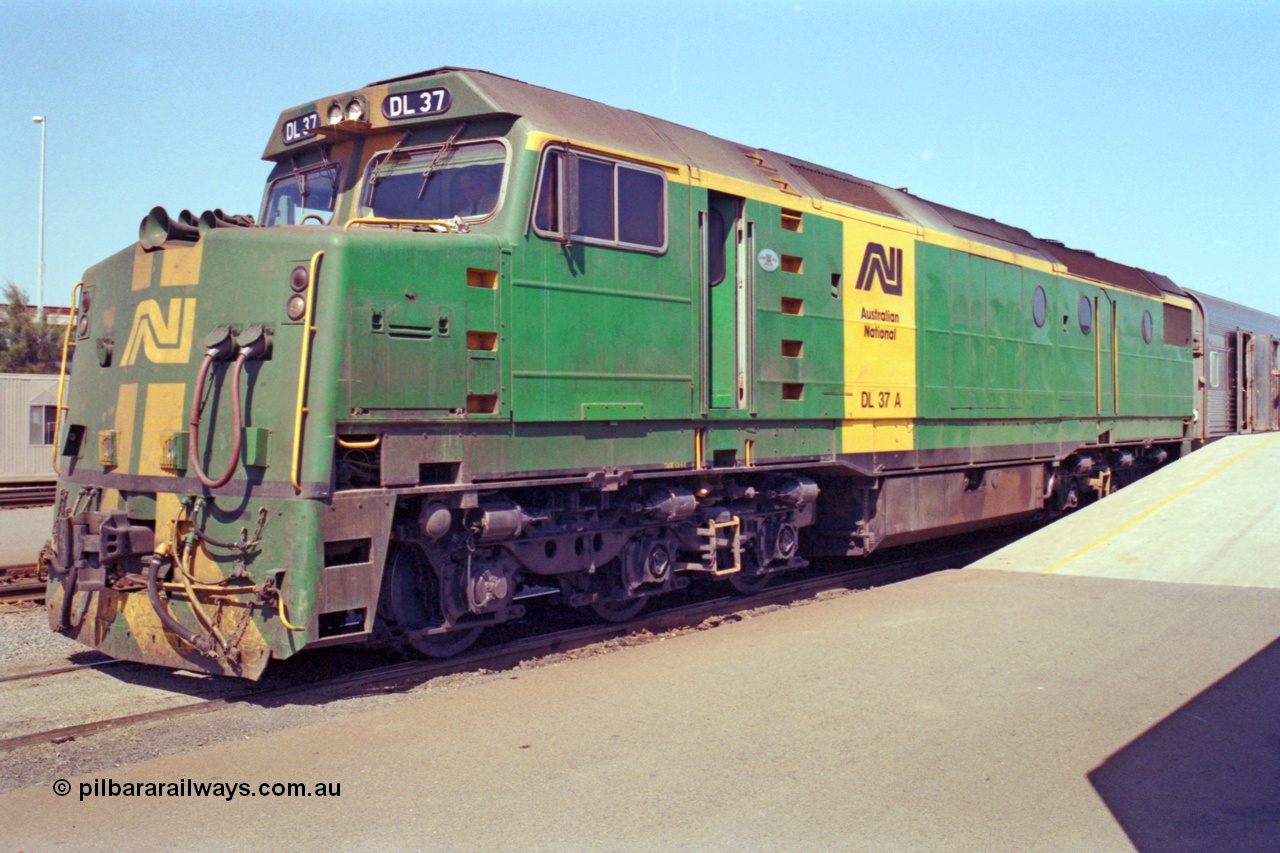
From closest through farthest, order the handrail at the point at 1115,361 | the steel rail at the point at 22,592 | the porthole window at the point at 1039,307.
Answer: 1. the steel rail at the point at 22,592
2. the porthole window at the point at 1039,307
3. the handrail at the point at 1115,361

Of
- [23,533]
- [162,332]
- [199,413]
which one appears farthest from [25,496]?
[199,413]

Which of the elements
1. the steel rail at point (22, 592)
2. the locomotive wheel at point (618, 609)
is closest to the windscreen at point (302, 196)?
the locomotive wheel at point (618, 609)

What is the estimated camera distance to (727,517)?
29.9 ft

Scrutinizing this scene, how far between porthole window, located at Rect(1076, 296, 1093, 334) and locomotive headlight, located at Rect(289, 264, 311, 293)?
12567 mm

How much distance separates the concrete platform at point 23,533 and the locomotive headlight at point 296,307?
7.64 metres

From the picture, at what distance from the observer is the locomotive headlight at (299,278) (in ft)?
21.2

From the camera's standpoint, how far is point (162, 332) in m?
7.19

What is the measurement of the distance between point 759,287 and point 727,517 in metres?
2.01

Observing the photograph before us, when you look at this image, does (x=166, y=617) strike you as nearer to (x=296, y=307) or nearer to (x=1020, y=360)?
(x=296, y=307)

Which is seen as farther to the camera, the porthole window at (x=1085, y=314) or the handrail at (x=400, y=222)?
the porthole window at (x=1085, y=314)

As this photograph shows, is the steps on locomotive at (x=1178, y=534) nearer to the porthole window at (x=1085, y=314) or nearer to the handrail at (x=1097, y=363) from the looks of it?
the handrail at (x=1097, y=363)

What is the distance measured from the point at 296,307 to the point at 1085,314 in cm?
1289

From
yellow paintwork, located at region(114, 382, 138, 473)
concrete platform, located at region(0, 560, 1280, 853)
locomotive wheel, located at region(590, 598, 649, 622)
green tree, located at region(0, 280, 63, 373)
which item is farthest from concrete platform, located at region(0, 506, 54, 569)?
green tree, located at region(0, 280, 63, 373)

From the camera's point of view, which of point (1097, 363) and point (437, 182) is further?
point (1097, 363)
